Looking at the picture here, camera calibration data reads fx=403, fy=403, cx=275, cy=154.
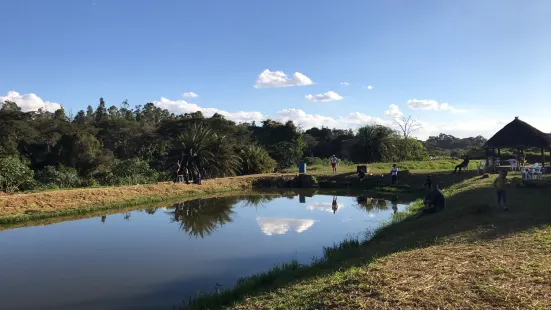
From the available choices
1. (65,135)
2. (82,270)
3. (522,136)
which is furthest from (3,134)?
(522,136)

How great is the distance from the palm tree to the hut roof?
16091mm

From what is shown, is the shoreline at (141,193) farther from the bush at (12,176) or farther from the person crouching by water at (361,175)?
the bush at (12,176)

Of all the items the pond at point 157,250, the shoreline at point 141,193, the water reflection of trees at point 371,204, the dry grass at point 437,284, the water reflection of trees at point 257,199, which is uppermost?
the shoreline at point 141,193

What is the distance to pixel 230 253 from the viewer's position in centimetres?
1052

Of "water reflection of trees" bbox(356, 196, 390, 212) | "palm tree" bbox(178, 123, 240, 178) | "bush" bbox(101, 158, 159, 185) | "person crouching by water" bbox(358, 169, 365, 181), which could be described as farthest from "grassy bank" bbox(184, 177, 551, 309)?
"palm tree" bbox(178, 123, 240, 178)

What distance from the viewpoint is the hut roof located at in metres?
19.9

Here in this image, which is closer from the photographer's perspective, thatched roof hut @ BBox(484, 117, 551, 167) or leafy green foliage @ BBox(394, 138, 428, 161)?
thatched roof hut @ BBox(484, 117, 551, 167)

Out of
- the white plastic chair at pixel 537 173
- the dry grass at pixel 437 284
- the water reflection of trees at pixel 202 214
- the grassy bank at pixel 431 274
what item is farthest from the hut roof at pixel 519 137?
the dry grass at pixel 437 284

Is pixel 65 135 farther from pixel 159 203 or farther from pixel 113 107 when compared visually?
pixel 113 107

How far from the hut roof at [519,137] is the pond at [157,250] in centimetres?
719

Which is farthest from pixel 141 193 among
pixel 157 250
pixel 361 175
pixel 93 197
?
pixel 361 175

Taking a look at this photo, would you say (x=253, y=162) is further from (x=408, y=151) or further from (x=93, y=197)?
(x=408, y=151)

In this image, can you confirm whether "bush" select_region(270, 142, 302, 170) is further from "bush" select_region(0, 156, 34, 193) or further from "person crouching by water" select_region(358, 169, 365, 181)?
"bush" select_region(0, 156, 34, 193)

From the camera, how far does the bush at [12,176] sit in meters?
18.1
